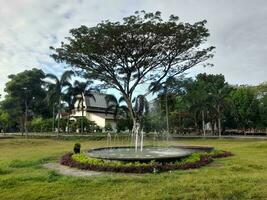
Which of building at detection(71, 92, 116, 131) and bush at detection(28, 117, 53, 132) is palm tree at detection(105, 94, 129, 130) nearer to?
building at detection(71, 92, 116, 131)

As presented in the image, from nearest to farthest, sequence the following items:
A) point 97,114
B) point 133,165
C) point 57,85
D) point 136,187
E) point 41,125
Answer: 1. point 136,187
2. point 133,165
3. point 57,85
4. point 41,125
5. point 97,114

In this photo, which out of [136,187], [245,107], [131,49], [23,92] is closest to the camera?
[136,187]

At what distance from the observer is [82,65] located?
1284 inches

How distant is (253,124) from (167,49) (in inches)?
1159

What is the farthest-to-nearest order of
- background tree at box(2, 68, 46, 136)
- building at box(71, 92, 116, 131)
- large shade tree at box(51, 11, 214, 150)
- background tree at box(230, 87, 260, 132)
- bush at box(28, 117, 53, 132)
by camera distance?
building at box(71, 92, 116, 131) < bush at box(28, 117, 53, 132) < background tree at box(2, 68, 46, 136) < background tree at box(230, 87, 260, 132) < large shade tree at box(51, 11, 214, 150)

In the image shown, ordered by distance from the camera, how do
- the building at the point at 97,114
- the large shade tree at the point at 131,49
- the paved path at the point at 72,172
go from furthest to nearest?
the building at the point at 97,114 < the large shade tree at the point at 131,49 < the paved path at the point at 72,172

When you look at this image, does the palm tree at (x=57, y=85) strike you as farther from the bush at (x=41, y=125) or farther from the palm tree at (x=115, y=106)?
the bush at (x=41, y=125)

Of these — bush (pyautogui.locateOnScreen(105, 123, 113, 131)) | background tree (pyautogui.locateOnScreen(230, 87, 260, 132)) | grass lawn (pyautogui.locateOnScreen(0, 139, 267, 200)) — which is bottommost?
grass lawn (pyautogui.locateOnScreen(0, 139, 267, 200))

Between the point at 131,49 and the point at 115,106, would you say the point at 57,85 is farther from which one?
the point at 131,49

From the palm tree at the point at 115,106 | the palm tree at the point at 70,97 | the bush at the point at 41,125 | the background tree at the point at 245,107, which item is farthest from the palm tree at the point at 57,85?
the background tree at the point at 245,107

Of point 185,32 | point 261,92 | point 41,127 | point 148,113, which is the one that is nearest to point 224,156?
point 185,32

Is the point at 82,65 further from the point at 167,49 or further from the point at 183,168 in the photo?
the point at 183,168

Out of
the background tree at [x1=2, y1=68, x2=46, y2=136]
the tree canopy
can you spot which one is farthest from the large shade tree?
the background tree at [x1=2, y1=68, x2=46, y2=136]

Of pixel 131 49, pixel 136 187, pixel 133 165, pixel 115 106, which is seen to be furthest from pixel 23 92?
pixel 136 187
